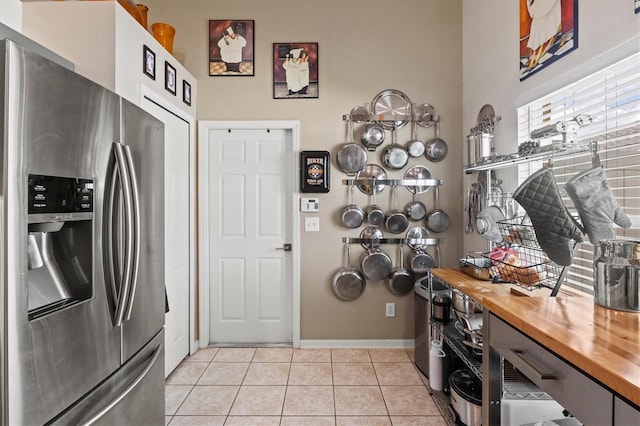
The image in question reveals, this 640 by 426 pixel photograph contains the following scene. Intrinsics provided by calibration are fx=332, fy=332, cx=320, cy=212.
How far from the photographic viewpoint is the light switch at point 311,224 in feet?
9.73

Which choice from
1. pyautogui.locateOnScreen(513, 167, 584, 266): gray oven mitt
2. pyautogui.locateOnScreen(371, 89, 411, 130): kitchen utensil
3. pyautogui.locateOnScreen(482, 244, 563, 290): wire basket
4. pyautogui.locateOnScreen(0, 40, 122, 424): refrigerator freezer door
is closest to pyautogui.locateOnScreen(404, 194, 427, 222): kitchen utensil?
pyautogui.locateOnScreen(371, 89, 411, 130): kitchen utensil

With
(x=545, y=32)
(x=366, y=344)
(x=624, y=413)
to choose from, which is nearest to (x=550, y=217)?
(x=624, y=413)

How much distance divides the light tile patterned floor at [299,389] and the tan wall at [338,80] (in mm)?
314

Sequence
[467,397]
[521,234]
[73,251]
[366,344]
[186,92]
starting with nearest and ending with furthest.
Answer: [73,251]
[521,234]
[467,397]
[186,92]
[366,344]

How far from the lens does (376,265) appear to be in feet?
9.59

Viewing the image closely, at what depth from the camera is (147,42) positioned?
2.10 meters

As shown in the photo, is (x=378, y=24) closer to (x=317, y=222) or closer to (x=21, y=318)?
(x=317, y=222)

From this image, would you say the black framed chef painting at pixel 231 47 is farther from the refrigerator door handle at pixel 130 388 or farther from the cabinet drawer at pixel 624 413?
the cabinet drawer at pixel 624 413

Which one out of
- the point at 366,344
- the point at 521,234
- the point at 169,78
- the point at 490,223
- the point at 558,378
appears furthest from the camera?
the point at 366,344

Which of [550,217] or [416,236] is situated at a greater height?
[550,217]

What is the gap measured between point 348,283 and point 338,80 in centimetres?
181

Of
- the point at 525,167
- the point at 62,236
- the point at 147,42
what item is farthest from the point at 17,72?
the point at 525,167

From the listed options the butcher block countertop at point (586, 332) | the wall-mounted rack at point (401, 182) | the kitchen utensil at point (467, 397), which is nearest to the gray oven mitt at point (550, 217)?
the butcher block countertop at point (586, 332)

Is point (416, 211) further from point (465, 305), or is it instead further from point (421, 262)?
point (465, 305)
